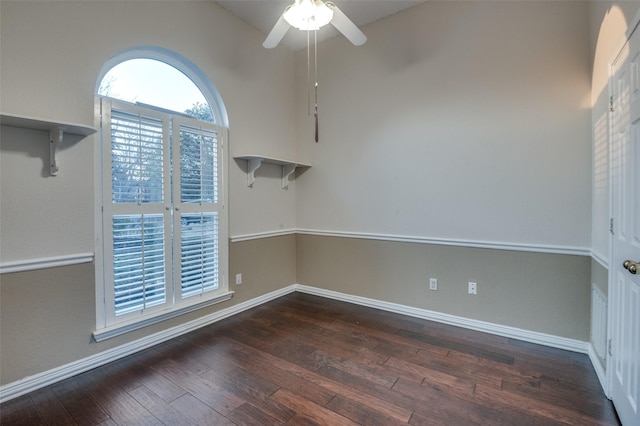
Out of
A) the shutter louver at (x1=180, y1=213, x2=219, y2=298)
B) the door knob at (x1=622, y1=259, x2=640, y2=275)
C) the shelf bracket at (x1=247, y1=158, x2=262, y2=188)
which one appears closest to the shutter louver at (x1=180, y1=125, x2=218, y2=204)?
the shutter louver at (x1=180, y1=213, x2=219, y2=298)

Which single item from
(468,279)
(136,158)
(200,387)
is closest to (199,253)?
(136,158)

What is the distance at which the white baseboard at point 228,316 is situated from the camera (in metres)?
1.90

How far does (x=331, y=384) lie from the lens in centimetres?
198

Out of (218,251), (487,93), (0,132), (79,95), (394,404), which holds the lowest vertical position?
(394,404)

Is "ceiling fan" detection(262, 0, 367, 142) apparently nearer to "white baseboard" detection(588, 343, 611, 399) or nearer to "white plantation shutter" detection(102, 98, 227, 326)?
"white plantation shutter" detection(102, 98, 227, 326)

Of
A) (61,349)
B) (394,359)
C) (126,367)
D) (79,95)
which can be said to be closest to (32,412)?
(61,349)

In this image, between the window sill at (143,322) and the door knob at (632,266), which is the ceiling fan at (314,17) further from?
the window sill at (143,322)

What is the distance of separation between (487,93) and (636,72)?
132 cm

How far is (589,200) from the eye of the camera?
233 cm

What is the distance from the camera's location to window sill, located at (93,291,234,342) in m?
2.19

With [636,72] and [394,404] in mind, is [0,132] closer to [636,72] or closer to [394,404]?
[394,404]

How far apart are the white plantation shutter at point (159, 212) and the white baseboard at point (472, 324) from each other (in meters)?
1.51

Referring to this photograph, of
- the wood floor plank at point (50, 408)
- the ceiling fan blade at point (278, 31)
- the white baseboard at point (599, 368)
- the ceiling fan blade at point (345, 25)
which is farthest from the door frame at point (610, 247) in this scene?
the wood floor plank at point (50, 408)

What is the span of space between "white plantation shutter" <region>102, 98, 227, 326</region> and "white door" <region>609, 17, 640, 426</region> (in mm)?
2971
